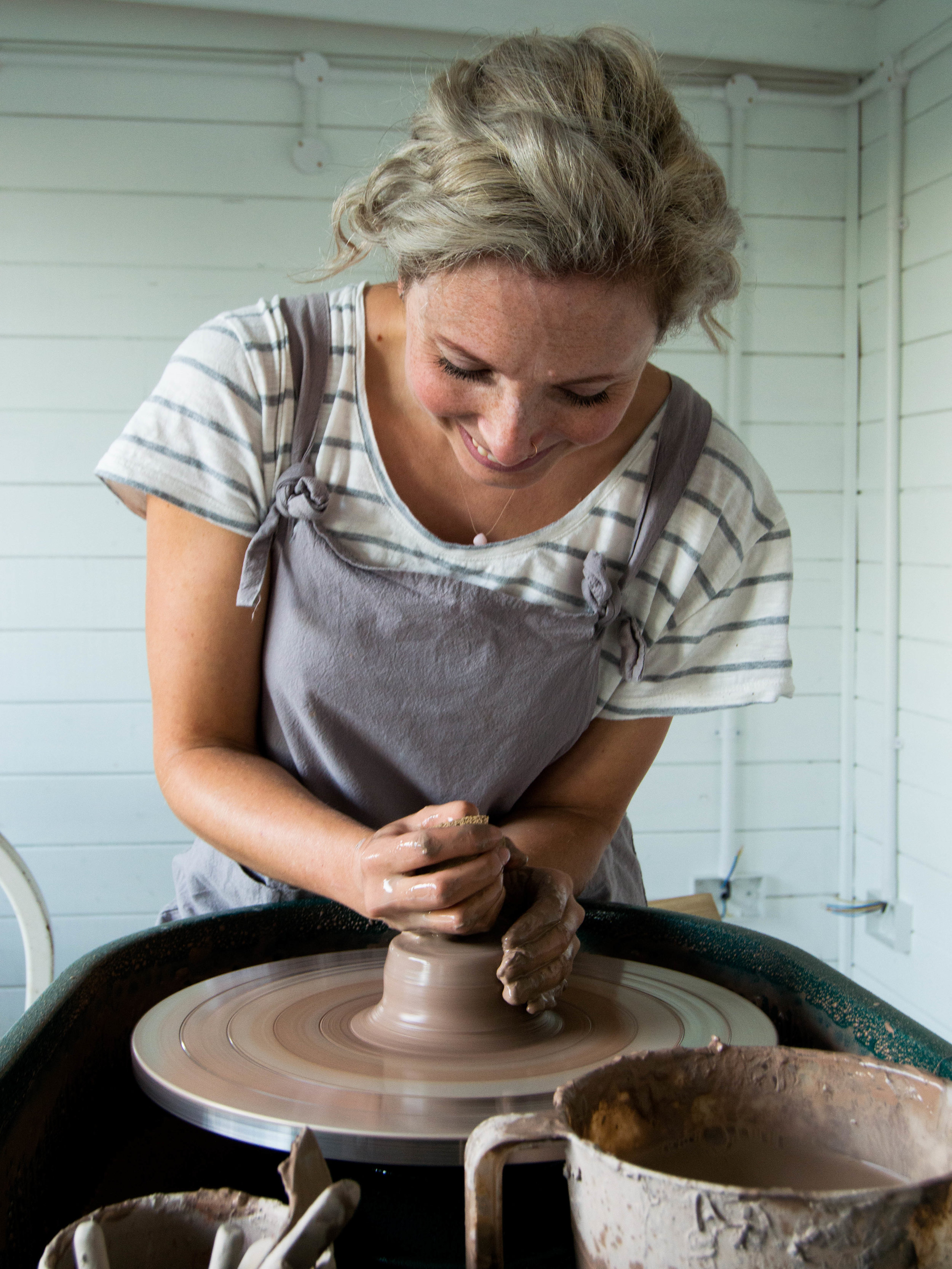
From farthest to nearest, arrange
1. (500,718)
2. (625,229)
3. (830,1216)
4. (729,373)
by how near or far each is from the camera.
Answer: (729,373) < (500,718) < (625,229) < (830,1216)

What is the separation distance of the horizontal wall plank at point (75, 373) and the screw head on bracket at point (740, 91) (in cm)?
169

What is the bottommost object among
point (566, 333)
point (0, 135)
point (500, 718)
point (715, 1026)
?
point (715, 1026)

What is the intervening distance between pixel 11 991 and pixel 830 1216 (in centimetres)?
290

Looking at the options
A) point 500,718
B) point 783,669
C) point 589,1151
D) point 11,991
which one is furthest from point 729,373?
point 589,1151

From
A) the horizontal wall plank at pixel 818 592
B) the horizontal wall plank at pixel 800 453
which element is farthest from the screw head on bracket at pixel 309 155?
the horizontal wall plank at pixel 818 592

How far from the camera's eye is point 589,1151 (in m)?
0.48

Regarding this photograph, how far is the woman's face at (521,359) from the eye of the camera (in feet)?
3.13

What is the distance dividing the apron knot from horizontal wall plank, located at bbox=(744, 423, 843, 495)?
2184 mm

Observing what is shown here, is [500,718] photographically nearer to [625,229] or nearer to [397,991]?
[397,991]

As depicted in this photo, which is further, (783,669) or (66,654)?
(66,654)

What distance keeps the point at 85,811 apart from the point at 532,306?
2.36 metres

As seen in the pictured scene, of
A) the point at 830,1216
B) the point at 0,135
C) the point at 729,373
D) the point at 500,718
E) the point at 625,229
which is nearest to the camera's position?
the point at 830,1216

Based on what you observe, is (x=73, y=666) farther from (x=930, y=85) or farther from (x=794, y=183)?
(x=930, y=85)

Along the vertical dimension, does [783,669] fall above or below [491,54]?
below
